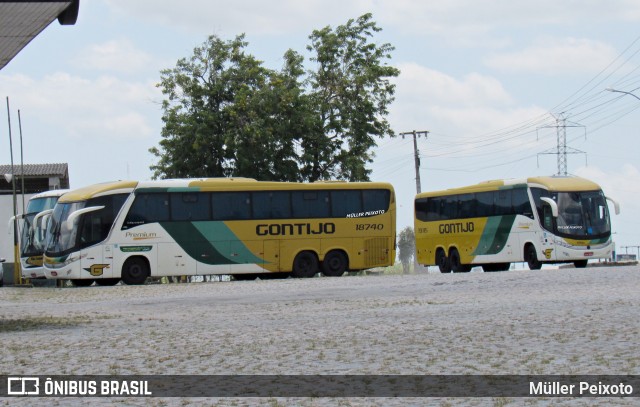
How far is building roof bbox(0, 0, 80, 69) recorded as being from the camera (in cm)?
1473

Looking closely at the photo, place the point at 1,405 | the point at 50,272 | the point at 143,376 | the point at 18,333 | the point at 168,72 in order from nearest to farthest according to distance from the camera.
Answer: the point at 1,405 < the point at 143,376 < the point at 18,333 < the point at 50,272 < the point at 168,72

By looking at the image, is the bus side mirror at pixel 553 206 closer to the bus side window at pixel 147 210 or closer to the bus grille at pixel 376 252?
the bus grille at pixel 376 252

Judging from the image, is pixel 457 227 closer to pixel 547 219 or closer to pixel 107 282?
pixel 547 219

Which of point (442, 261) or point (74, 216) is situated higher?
point (74, 216)

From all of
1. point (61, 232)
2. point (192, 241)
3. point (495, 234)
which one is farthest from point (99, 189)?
point (495, 234)

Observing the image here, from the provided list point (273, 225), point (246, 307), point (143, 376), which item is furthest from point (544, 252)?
point (143, 376)

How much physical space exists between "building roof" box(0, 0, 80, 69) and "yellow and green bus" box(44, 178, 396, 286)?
22749mm

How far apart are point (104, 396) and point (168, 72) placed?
160 ft

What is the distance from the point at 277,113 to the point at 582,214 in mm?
20001

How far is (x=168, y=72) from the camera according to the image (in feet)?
191

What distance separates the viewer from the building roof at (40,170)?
7588 cm

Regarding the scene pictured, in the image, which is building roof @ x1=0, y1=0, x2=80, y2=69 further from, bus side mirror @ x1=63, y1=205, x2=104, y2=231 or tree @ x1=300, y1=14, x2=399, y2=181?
tree @ x1=300, y1=14, x2=399, y2=181

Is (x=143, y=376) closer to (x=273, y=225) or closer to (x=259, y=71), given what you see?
(x=273, y=225)

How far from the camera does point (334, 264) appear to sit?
4200cm
